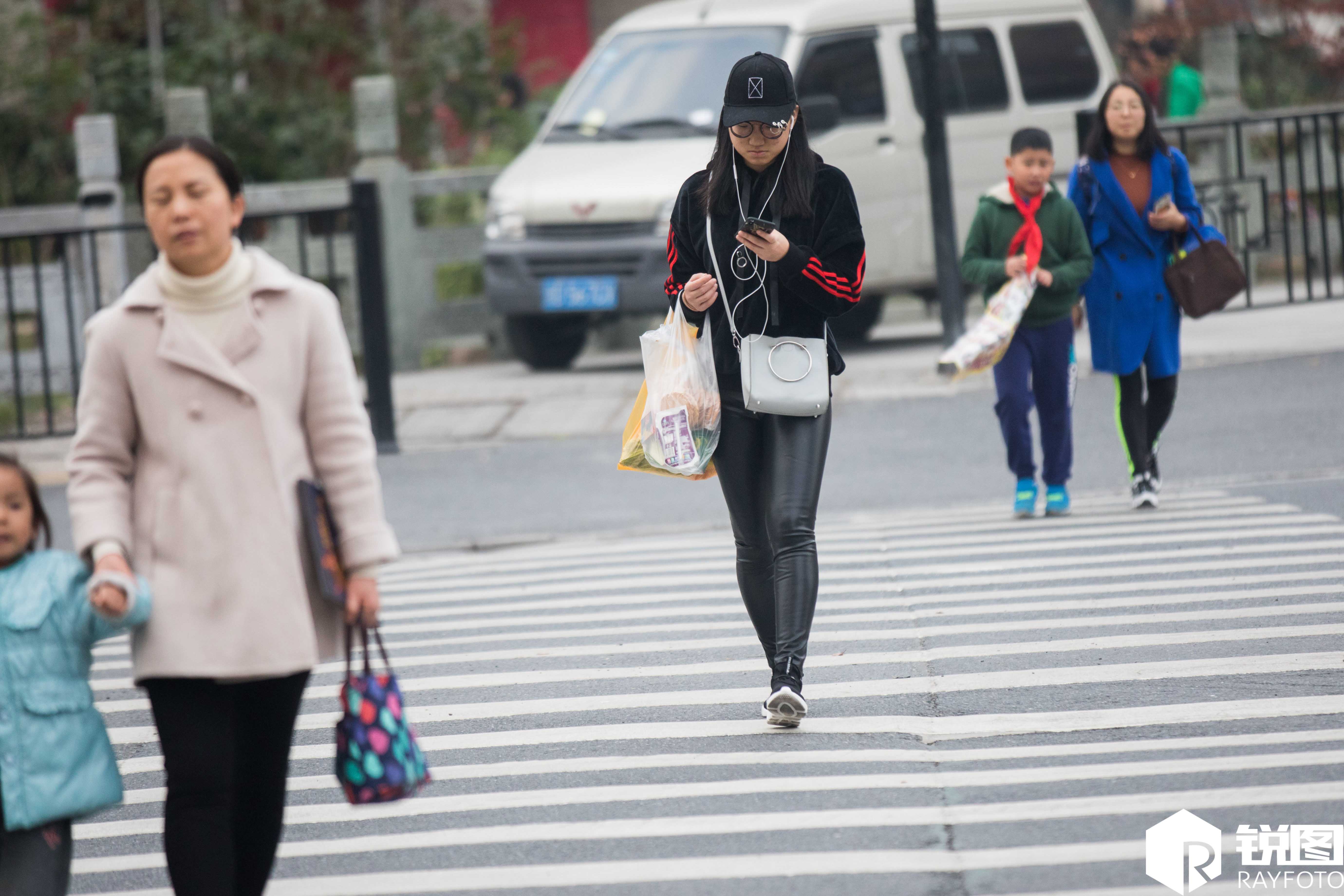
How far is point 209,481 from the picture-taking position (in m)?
3.50

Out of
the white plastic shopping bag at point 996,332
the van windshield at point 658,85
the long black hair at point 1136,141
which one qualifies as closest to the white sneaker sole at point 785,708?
the white plastic shopping bag at point 996,332

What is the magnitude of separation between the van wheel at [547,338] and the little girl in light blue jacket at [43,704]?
972 cm

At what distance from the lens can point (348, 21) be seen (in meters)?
19.2

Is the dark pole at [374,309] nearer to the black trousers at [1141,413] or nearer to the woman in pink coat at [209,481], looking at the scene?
the black trousers at [1141,413]

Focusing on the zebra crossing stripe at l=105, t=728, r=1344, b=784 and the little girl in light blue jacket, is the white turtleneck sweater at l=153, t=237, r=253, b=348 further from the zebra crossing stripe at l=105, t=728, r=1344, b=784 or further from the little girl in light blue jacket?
the zebra crossing stripe at l=105, t=728, r=1344, b=784

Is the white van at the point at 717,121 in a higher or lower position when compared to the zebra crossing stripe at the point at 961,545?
higher

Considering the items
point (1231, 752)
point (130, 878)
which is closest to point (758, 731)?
point (1231, 752)

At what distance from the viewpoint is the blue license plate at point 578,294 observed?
40.3 feet

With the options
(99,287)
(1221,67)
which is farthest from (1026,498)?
(1221,67)

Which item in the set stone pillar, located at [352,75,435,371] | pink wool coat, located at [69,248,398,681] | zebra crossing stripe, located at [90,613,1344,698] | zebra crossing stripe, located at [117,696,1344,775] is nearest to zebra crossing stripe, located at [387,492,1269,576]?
zebra crossing stripe, located at [90,613,1344,698]

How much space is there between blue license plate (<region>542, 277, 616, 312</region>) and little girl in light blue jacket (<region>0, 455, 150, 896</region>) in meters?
8.75

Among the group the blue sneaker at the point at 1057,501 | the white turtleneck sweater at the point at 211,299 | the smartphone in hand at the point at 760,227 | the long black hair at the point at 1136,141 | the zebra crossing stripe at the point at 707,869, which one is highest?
→ the long black hair at the point at 1136,141

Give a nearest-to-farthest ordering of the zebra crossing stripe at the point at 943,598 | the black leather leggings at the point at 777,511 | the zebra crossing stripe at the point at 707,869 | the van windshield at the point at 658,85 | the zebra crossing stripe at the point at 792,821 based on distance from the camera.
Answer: the zebra crossing stripe at the point at 707,869 < the zebra crossing stripe at the point at 792,821 < the black leather leggings at the point at 777,511 < the zebra crossing stripe at the point at 943,598 < the van windshield at the point at 658,85

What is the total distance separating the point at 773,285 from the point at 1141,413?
3.61 meters
